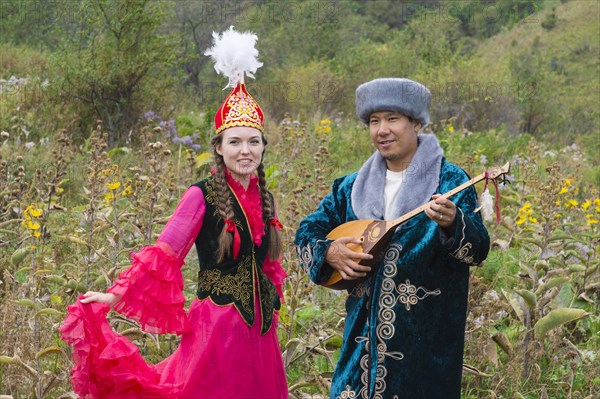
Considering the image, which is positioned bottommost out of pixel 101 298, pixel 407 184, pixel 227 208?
pixel 101 298

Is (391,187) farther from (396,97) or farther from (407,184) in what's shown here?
(396,97)

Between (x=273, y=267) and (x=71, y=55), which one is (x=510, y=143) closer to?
(x=71, y=55)

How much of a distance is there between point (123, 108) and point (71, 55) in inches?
30.0

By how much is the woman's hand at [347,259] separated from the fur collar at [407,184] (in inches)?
4.8

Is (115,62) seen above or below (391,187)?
above

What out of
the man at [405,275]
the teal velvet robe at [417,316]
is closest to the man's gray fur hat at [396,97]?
the man at [405,275]

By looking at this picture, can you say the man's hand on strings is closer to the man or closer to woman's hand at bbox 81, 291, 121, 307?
the man

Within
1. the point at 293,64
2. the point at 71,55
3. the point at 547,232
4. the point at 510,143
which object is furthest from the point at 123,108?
the point at 293,64

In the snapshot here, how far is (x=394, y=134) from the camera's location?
2.59 meters

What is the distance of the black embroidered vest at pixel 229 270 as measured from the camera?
2.60 metres

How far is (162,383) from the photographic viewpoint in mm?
2586

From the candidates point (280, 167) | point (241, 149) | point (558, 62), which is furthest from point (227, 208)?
point (558, 62)

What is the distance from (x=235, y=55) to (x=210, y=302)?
85 centimetres

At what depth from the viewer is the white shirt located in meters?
2.63
